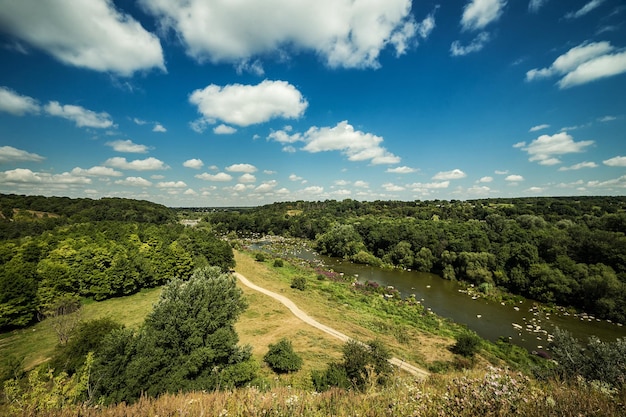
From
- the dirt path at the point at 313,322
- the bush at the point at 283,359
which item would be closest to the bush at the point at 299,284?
the dirt path at the point at 313,322

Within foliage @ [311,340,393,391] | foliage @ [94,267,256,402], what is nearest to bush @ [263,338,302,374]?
foliage @ [311,340,393,391]

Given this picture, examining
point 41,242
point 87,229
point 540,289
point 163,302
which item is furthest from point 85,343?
point 540,289

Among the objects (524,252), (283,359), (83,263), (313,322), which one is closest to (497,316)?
(524,252)

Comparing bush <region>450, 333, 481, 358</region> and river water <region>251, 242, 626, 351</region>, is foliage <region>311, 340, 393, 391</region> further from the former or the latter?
river water <region>251, 242, 626, 351</region>

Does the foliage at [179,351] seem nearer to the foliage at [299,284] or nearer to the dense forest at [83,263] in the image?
the dense forest at [83,263]

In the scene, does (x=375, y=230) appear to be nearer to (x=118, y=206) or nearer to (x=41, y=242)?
Result: (x=41, y=242)

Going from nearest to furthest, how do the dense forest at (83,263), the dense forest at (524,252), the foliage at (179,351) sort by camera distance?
1. the foliage at (179,351)
2. the dense forest at (83,263)
3. the dense forest at (524,252)
